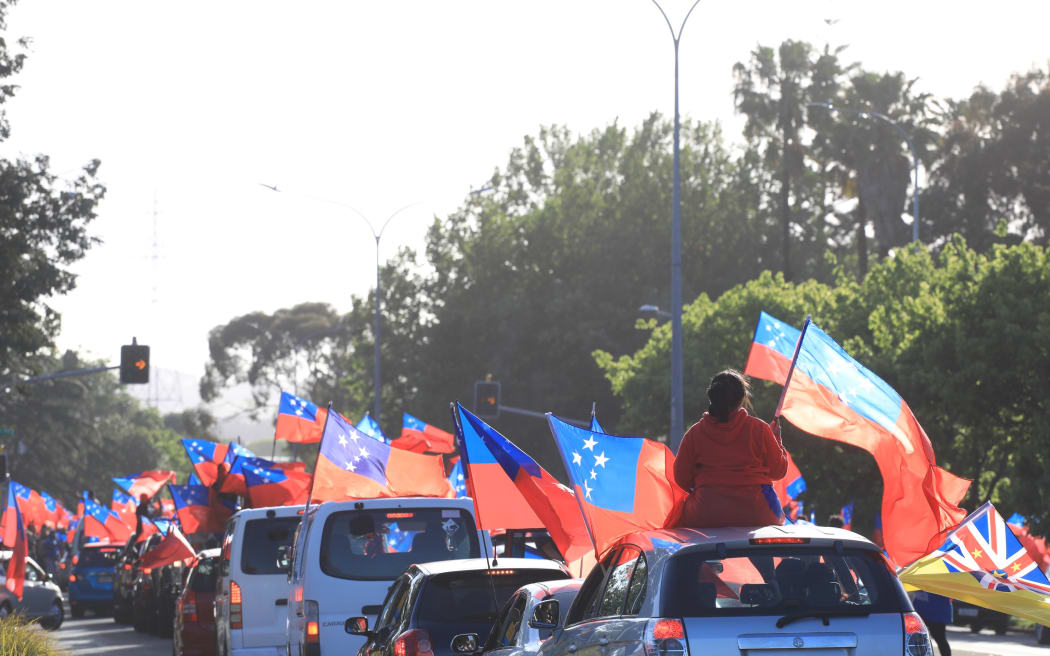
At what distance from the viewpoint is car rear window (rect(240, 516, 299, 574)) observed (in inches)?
570

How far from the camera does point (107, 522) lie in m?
38.0

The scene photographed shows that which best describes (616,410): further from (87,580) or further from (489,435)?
(489,435)

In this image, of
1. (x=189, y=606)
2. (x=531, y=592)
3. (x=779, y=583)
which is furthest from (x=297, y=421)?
(x=779, y=583)

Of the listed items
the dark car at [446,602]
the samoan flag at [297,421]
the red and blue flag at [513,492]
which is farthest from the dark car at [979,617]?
the dark car at [446,602]

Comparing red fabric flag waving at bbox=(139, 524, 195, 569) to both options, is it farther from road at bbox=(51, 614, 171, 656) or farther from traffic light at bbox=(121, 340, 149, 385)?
traffic light at bbox=(121, 340, 149, 385)

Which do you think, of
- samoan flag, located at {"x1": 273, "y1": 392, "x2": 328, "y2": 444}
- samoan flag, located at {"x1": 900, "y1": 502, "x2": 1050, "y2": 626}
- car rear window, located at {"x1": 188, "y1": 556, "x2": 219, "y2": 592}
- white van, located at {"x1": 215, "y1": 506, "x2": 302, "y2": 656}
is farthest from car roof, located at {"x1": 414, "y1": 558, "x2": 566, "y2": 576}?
samoan flag, located at {"x1": 273, "y1": 392, "x2": 328, "y2": 444}

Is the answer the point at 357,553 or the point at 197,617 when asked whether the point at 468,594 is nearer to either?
the point at 357,553

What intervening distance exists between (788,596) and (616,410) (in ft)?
184

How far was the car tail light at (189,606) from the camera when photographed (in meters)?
18.1

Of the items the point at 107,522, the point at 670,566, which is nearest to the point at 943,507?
the point at 670,566

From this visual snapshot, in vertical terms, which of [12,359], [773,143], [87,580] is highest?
[773,143]

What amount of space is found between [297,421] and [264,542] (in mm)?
9910

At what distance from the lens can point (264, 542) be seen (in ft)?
47.8

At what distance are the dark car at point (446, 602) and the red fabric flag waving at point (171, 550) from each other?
12991mm
